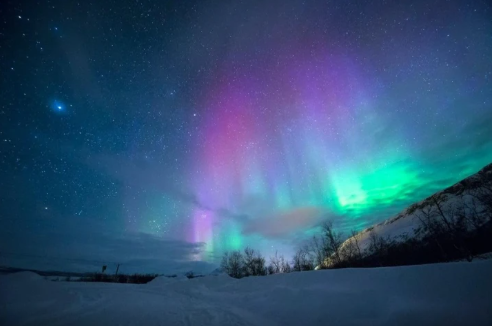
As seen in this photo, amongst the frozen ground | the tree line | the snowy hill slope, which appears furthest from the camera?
the snowy hill slope

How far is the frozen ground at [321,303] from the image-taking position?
5945 millimetres

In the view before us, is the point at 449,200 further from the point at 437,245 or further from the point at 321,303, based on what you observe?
the point at 321,303

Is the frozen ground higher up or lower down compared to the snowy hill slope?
lower down

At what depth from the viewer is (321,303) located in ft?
28.2

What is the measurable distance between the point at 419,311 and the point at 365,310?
1.62 meters

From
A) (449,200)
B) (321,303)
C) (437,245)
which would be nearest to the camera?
(321,303)

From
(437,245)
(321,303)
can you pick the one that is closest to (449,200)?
(437,245)

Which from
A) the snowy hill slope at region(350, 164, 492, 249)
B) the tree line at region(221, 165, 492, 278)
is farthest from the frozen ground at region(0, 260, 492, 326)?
the snowy hill slope at region(350, 164, 492, 249)

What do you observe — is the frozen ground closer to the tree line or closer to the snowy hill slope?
the tree line

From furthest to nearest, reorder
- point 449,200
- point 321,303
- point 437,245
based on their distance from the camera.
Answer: point 449,200, point 437,245, point 321,303

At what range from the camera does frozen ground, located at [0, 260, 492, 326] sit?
595 centimetres

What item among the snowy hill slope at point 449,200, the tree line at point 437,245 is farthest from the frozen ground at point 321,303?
the snowy hill slope at point 449,200

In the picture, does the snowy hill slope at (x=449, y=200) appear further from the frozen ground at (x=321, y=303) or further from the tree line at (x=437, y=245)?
the frozen ground at (x=321, y=303)

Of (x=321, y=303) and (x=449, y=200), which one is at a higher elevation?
(x=449, y=200)
